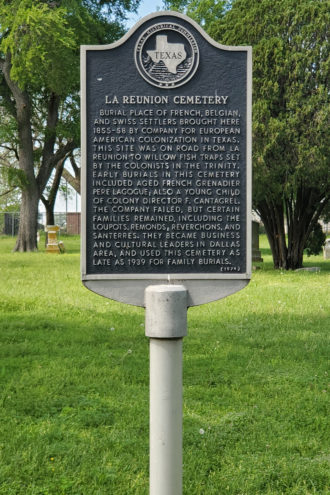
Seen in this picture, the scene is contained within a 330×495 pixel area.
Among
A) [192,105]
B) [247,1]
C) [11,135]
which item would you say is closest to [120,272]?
[192,105]

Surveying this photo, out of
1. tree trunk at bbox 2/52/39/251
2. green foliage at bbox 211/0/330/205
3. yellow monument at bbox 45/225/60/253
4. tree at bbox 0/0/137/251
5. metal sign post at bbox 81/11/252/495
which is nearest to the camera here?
metal sign post at bbox 81/11/252/495

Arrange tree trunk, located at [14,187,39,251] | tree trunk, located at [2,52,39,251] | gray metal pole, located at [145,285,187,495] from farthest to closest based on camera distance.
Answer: tree trunk, located at [14,187,39,251] < tree trunk, located at [2,52,39,251] < gray metal pole, located at [145,285,187,495]

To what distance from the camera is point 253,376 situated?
18.8 ft

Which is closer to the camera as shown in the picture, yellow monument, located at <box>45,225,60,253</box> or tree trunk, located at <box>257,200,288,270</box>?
tree trunk, located at <box>257,200,288,270</box>

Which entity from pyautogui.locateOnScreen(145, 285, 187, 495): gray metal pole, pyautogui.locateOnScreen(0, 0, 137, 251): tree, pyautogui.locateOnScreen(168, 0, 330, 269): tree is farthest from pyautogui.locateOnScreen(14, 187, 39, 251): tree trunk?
pyautogui.locateOnScreen(145, 285, 187, 495): gray metal pole

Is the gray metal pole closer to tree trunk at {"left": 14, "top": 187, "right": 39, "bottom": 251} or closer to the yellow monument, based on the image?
the yellow monument

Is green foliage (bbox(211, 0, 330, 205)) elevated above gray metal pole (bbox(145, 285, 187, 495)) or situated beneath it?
elevated above

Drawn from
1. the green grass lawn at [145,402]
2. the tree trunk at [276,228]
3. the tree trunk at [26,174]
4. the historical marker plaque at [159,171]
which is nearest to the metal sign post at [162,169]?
the historical marker plaque at [159,171]

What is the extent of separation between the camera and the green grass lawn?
150 inches

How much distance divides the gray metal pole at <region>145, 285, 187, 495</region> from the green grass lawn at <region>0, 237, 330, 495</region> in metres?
0.50

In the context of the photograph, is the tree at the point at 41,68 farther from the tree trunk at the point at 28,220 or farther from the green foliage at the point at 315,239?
the green foliage at the point at 315,239

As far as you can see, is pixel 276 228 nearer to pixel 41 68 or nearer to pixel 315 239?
pixel 315 239

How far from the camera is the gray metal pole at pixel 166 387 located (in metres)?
3.19

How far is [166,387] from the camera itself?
320cm
